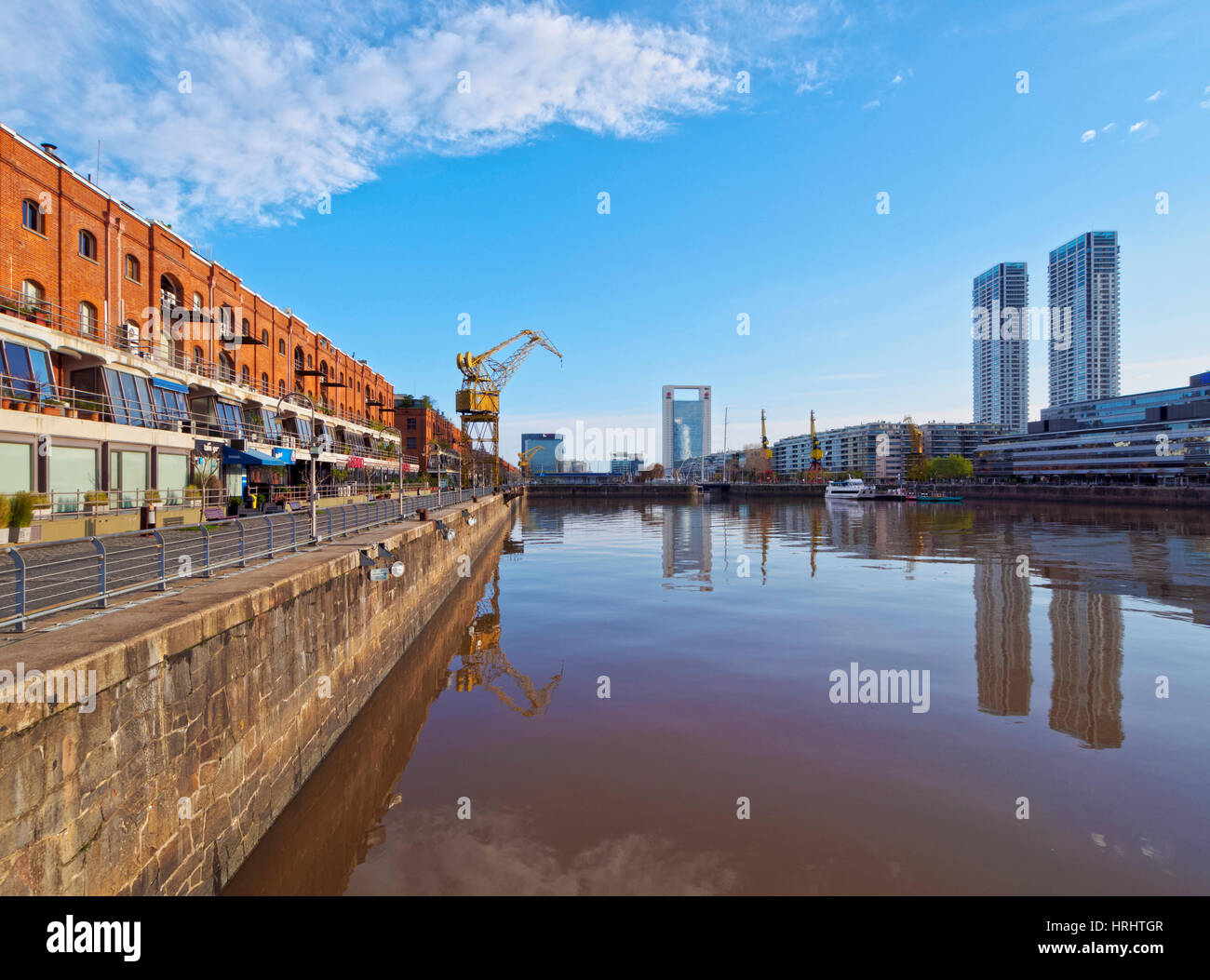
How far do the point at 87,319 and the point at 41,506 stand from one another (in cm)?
1185

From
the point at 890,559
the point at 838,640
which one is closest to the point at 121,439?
the point at 838,640

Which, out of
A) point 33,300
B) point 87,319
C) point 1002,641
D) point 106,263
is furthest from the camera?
point 106,263

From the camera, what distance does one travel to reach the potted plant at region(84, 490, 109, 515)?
1778 cm

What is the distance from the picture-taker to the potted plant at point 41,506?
1587 centimetres

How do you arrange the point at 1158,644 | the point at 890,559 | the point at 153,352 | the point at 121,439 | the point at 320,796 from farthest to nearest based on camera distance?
1. the point at 890,559
2. the point at 153,352
3. the point at 121,439
4. the point at 1158,644
5. the point at 320,796

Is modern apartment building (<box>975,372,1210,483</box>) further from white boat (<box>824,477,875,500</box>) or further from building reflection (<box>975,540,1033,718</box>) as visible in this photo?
building reflection (<box>975,540,1033,718</box>)

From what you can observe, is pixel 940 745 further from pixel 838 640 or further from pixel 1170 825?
pixel 838 640

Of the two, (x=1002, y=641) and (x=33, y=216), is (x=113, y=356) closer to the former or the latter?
(x=33, y=216)

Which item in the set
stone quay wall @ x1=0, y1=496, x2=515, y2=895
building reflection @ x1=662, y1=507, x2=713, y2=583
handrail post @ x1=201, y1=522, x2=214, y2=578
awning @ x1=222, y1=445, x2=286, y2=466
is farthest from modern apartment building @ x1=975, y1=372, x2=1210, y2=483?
handrail post @ x1=201, y1=522, x2=214, y2=578

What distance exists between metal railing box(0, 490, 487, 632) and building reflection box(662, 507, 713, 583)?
1332 cm

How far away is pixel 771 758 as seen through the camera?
10.2m

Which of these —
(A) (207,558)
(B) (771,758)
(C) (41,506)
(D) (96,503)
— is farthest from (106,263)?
(B) (771,758)

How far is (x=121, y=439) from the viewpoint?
21.3 metres

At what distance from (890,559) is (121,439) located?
36.6 metres
